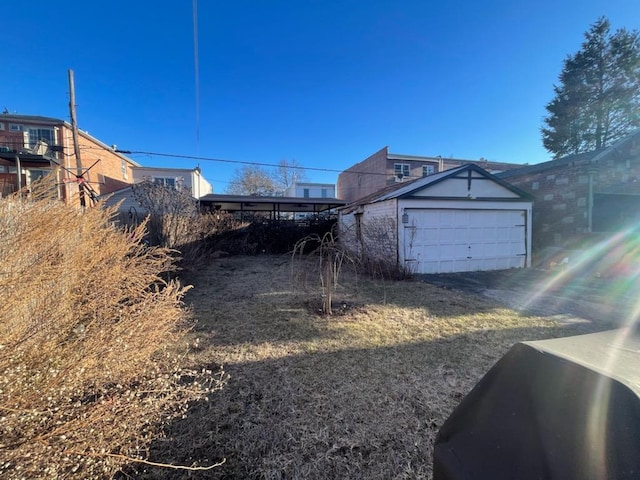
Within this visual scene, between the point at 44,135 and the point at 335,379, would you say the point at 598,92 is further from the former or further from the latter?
the point at 44,135

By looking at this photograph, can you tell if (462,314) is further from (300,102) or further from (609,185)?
(300,102)

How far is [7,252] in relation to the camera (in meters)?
1.59

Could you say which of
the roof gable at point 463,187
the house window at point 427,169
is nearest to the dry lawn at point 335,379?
the roof gable at point 463,187

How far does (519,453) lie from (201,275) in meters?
8.33

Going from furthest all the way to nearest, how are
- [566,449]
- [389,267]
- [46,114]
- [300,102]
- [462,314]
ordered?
[46,114], [300,102], [389,267], [462,314], [566,449]

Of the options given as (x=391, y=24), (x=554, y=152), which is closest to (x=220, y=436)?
(x=391, y=24)

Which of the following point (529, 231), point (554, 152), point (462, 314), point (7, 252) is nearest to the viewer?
point (7, 252)

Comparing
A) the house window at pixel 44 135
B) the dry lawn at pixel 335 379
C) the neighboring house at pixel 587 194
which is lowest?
the dry lawn at pixel 335 379

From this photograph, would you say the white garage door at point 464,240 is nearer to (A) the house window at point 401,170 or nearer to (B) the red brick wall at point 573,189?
(B) the red brick wall at point 573,189

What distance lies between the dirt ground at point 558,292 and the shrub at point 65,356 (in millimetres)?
5753

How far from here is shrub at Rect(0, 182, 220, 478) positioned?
1218mm

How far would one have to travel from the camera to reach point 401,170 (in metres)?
22.2

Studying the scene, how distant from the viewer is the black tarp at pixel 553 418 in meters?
0.75

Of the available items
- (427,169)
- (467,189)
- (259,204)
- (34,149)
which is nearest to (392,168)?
(427,169)
